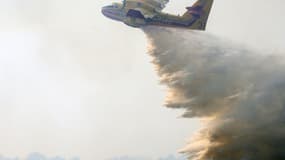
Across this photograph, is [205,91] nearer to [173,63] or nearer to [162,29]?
[173,63]

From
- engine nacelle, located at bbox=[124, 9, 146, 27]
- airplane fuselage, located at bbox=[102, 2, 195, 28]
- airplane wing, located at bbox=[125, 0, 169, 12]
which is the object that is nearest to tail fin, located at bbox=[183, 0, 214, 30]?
airplane fuselage, located at bbox=[102, 2, 195, 28]

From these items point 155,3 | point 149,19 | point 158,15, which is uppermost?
point 155,3

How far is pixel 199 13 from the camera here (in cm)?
7919

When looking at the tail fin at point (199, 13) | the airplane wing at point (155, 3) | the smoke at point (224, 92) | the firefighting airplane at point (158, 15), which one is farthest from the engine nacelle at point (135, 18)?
the tail fin at point (199, 13)

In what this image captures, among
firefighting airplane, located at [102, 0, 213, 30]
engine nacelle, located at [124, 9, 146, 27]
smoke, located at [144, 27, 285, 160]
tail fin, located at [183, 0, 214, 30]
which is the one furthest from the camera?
engine nacelle, located at [124, 9, 146, 27]

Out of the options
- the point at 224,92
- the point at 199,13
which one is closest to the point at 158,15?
the point at 199,13

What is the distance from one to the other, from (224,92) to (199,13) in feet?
77.2

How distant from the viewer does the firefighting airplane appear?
3086 inches

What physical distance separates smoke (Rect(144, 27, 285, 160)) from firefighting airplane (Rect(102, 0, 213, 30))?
334 centimetres

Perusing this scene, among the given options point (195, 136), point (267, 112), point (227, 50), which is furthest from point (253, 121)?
point (227, 50)

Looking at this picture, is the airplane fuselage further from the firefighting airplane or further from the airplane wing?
the airplane wing

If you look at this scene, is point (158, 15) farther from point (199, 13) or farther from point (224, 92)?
point (224, 92)

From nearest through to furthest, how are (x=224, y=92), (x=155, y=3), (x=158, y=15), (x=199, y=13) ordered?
(x=224, y=92) < (x=158, y=15) < (x=199, y=13) < (x=155, y=3)

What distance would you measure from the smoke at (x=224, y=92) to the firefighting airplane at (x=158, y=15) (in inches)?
132
